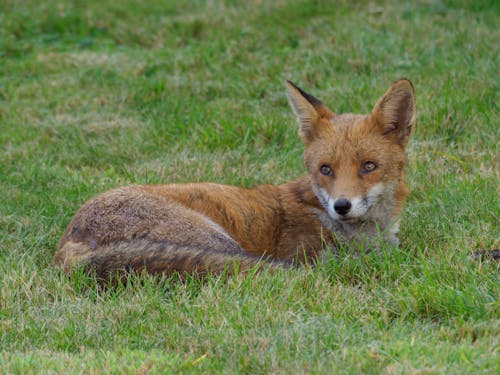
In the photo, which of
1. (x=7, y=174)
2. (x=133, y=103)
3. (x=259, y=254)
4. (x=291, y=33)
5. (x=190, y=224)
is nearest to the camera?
(x=190, y=224)

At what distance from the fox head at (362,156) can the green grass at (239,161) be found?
398 millimetres

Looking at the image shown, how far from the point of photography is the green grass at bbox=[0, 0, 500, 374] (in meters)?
3.94

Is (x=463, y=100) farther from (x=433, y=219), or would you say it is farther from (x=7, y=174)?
Result: (x=7, y=174)

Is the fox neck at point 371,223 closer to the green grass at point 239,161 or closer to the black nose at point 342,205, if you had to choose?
the green grass at point 239,161

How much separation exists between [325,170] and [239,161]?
2207 millimetres

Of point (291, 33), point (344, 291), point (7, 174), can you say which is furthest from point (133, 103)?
point (344, 291)

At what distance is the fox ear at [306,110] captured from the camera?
592 cm

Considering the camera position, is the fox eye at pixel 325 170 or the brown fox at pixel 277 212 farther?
the fox eye at pixel 325 170

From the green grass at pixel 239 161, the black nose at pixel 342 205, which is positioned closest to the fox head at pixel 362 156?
the black nose at pixel 342 205

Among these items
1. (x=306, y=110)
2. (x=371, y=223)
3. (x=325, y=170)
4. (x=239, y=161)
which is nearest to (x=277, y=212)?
(x=325, y=170)

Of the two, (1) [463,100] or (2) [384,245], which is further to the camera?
(1) [463,100]

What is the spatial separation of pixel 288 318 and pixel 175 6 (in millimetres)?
9864

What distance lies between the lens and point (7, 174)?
7598mm

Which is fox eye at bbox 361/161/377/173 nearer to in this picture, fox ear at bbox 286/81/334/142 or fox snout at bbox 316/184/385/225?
fox snout at bbox 316/184/385/225
